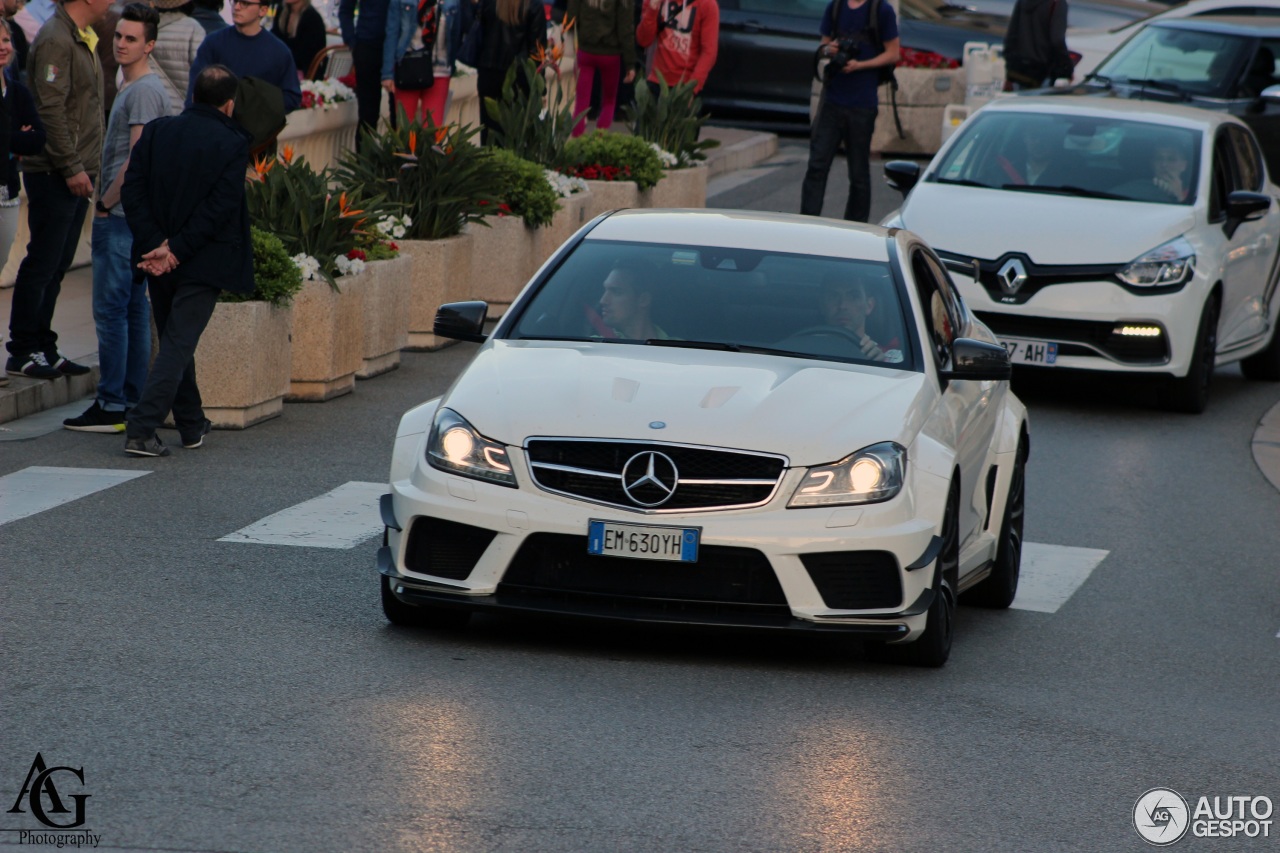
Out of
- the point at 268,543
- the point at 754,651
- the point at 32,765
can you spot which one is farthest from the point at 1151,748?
the point at 268,543

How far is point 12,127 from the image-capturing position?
36.2ft

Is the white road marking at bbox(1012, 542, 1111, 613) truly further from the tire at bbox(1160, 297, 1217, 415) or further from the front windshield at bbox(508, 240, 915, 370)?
the tire at bbox(1160, 297, 1217, 415)

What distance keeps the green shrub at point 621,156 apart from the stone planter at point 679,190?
276 millimetres

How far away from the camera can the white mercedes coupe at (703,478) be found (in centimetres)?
704

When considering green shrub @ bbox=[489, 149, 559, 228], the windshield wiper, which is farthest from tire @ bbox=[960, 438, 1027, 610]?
green shrub @ bbox=[489, 149, 559, 228]

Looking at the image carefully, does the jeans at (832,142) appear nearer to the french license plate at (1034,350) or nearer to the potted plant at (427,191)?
the potted plant at (427,191)

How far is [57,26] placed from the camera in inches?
455

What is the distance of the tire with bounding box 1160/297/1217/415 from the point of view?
13875 mm

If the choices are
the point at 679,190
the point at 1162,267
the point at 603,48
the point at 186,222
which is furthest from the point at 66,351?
the point at 603,48

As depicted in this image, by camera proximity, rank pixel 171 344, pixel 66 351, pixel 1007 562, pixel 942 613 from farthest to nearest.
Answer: pixel 66 351 → pixel 171 344 → pixel 1007 562 → pixel 942 613

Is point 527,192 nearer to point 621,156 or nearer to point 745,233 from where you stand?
point 621,156

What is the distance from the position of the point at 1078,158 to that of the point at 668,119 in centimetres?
658

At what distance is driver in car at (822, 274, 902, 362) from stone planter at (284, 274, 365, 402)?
4.94 metres

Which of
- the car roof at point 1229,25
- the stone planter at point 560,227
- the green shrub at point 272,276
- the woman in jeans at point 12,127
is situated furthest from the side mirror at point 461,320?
the car roof at point 1229,25
